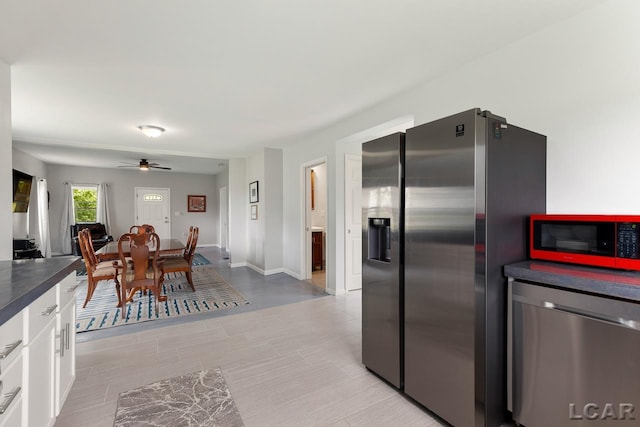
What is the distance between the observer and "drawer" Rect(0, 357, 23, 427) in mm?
1010

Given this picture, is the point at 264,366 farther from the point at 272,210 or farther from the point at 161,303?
the point at 272,210

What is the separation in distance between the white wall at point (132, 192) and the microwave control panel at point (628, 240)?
394 inches

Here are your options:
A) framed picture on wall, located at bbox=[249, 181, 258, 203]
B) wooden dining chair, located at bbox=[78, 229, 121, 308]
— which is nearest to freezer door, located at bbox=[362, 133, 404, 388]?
wooden dining chair, located at bbox=[78, 229, 121, 308]

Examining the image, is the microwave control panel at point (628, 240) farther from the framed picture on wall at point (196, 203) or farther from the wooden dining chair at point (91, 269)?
the framed picture on wall at point (196, 203)

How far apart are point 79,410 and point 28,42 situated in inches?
101

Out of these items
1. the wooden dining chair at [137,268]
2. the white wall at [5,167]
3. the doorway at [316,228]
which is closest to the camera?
the white wall at [5,167]

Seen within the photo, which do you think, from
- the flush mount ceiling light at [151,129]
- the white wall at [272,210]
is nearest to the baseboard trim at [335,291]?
the white wall at [272,210]

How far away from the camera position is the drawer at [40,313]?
4.11ft

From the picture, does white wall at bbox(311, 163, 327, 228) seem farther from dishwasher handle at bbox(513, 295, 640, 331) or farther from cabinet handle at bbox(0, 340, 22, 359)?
cabinet handle at bbox(0, 340, 22, 359)

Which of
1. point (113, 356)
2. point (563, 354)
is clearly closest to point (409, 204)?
point (563, 354)

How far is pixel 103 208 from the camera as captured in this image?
837cm

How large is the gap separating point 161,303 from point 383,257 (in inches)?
128

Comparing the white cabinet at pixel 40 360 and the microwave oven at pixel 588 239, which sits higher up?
the microwave oven at pixel 588 239
